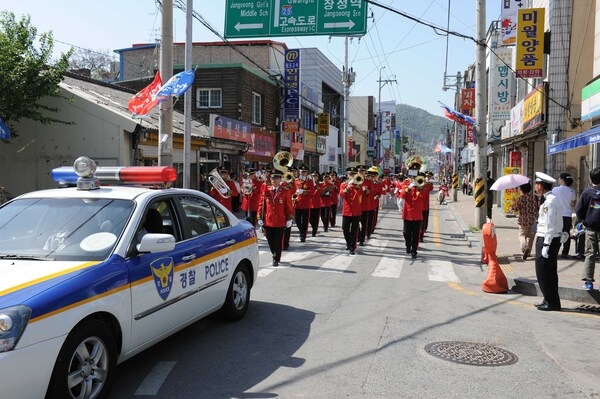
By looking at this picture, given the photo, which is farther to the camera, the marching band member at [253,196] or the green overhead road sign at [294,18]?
the green overhead road sign at [294,18]

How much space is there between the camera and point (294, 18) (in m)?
15.3

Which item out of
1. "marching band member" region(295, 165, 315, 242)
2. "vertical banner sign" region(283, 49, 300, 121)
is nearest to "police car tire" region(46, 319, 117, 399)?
"marching band member" region(295, 165, 315, 242)

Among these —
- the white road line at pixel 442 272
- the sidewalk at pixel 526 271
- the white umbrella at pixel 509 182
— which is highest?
the white umbrella at pixel 509 182

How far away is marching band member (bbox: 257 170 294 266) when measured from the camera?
993 centimetres

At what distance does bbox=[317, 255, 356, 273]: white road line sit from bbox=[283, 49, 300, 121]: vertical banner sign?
20.5 metres

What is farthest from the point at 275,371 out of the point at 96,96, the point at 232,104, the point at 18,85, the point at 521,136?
the point at 232,104

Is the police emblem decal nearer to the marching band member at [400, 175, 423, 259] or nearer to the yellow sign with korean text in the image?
the marching band member at [400, 175, 423, 259]

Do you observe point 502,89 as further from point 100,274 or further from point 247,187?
point 100,274

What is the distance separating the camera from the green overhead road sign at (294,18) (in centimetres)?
1507

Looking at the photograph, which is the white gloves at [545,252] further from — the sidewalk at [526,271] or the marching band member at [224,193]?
the marching band member at [224,193]

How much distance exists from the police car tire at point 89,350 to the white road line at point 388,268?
20.1ft

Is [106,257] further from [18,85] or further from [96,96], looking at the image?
[96,96]

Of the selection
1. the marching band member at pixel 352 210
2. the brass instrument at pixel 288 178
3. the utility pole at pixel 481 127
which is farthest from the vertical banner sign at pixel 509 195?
the brass instrument at pixel 288 178

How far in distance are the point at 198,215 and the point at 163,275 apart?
1188 millimetres
